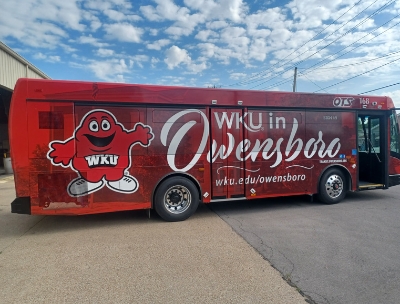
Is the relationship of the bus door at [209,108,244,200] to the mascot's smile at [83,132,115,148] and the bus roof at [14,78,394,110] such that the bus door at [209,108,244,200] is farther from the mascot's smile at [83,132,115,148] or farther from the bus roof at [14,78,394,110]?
the mascot's smile at [83,132,115,148]

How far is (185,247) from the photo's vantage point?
4.54 meters

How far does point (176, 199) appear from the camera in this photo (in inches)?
239

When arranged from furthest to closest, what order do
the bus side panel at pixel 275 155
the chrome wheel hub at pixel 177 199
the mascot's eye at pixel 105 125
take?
1. the bus side panel at pixel 275 155
2. the chrome wheel hub at pixel 177 199
3. the mascot's eye at pixel 105 125

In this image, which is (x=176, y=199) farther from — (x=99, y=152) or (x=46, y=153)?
(x=46, y=153)

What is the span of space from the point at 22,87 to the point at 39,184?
1.85 meters

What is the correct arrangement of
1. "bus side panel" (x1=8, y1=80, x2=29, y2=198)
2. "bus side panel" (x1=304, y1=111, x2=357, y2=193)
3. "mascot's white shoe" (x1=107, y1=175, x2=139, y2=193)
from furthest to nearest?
"bus side panel" (x1=304, y1=111, x2=357, y2=193) → "mascot's white shoe" (x1=107, y1=175, x2=139, y2=193) → "bus side panel" (x1=8, y1=80, x2=29, y2=198)

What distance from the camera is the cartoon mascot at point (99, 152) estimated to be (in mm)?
5348

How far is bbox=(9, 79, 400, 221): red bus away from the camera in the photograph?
17.1ft

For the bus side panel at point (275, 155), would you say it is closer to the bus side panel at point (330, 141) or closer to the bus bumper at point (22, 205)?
the bus side panel at point (330, 141)

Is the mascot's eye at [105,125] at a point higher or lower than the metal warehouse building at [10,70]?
lower

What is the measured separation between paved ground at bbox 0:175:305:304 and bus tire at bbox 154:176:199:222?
0.22 m

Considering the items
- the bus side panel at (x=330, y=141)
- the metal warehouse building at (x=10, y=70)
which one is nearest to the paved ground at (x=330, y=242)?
the bus side panel at (x=330, y=141)

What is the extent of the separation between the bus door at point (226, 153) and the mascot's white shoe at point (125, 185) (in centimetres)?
174

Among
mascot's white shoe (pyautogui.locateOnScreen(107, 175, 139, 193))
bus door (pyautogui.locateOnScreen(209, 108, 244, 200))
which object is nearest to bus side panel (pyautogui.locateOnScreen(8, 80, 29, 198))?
mascot's white shoe (pyautogui.locateOnScreen(107, 175, 139, 193))
